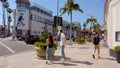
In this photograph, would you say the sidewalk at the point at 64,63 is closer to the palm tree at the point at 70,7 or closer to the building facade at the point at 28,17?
the palm tree at the point at 70,7

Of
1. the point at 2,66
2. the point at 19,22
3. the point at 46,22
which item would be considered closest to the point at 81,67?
the point at 2,66

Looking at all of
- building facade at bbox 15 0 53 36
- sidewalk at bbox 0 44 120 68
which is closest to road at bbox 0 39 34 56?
sidewalk at bbox 0 44 120 68

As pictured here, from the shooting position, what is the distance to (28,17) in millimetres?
76312

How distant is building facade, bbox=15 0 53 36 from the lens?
242 ft

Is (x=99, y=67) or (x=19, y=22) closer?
(x=99, y=67)

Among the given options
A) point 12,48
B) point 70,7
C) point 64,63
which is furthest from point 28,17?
point 64,63

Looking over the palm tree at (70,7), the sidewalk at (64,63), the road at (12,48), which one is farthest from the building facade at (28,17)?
the sidewalk at (64,63)

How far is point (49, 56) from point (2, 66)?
2.71 m

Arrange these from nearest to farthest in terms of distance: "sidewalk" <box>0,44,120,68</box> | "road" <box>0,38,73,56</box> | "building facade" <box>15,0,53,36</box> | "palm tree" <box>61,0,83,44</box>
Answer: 1. "sidewalk" <box>0,44,120,68</box>
2. "road" <box>0,38,73,56</box>
3. "palm tree" <box>61,0,83,44</box>
4. "building facade" <box>15,0,53,36</box>

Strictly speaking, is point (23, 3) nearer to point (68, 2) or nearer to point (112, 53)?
point (68, 2)

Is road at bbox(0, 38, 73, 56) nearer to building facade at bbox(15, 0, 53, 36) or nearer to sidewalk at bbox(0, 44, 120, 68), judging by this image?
sidewalk at bbox(0, 44, 120, 68)

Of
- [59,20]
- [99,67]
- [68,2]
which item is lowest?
[99,67]

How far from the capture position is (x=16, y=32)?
7800 centimetres

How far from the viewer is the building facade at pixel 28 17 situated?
242ft
